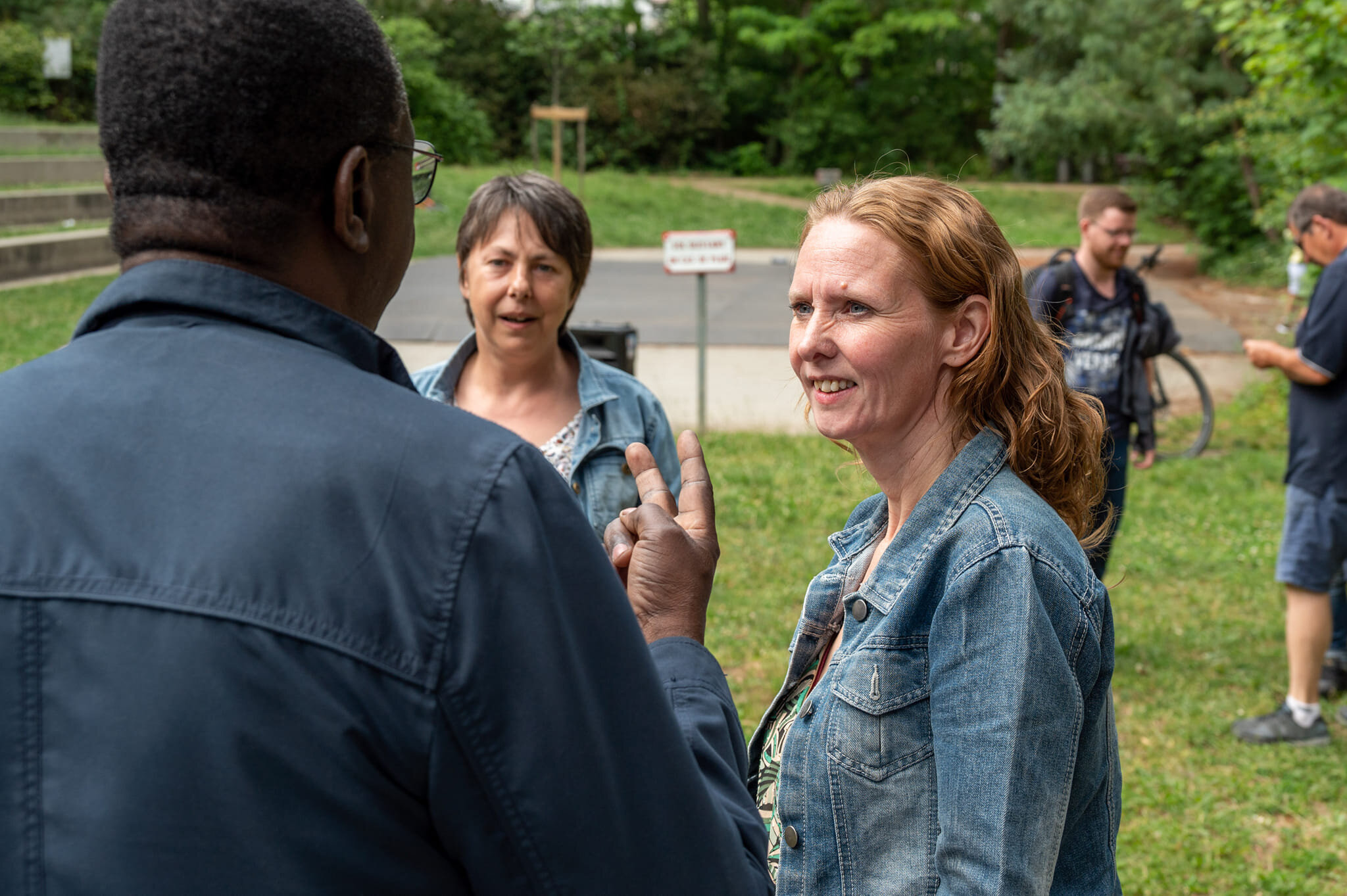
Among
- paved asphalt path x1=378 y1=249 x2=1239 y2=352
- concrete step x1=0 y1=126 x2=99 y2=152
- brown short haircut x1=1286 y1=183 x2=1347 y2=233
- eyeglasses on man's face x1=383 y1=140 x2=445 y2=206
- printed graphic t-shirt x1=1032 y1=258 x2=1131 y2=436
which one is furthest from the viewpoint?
concrete step x1=0 y1=126 x2=99 y2=152

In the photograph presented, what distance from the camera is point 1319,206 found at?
4.86m

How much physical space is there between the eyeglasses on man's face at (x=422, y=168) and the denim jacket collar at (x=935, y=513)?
888 millimetres

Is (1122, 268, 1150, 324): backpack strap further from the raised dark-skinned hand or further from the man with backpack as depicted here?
the raised dark-skinned hand

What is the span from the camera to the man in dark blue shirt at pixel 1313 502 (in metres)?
4.58

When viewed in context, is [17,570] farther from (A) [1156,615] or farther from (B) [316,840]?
(A) [1156,615]

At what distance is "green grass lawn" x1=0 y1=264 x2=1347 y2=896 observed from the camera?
3.95 metres

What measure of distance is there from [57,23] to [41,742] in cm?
3116

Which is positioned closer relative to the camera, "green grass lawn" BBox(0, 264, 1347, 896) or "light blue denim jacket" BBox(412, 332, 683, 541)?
"light blue denim jacket" BBox(412, 332, 683, 541)

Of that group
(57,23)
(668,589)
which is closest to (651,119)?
(57,23)

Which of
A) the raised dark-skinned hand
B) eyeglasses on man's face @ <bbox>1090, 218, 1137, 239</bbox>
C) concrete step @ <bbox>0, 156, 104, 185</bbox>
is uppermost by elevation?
concrete step @ <bbox>0, 156, 104, 185</bbox>

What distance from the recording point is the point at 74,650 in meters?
0.97

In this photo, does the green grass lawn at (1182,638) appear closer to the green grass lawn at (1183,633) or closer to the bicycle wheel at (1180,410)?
the green grass lawn at (1183,633)

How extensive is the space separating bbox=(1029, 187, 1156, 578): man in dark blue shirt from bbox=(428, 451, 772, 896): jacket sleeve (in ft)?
14.5

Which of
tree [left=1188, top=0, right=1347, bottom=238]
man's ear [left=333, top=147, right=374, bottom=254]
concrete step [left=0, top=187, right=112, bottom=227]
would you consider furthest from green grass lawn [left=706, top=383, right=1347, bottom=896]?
concrete step [left=0, top=187, right=112, bottom=227]
